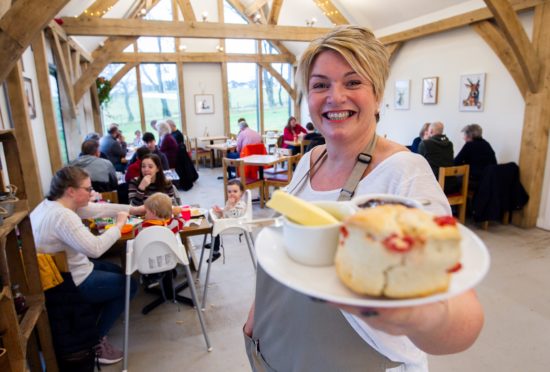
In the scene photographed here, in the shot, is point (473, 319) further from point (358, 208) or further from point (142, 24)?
point (142, 24)

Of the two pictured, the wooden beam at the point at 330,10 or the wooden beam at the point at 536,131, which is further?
the wooden beam at the point at 330,10

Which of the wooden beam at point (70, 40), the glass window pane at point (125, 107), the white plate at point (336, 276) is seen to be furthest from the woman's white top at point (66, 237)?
the glass window pane at point (125, 107)

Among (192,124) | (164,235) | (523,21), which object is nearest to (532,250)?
(523,21)

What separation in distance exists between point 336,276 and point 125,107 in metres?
10.6

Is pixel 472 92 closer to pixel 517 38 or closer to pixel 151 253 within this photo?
pixel 517 38

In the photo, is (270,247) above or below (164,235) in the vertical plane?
above

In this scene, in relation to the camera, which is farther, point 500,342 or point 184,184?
point 184,184

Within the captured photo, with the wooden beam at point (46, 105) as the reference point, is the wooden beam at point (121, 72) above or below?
above

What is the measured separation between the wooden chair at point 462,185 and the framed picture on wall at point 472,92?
1214mm

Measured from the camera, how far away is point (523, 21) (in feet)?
13.8

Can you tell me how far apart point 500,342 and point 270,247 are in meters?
2.59

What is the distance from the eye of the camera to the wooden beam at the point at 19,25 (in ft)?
6.53

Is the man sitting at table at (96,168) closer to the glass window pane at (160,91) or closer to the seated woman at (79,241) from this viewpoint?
the seated woman at (79,241)

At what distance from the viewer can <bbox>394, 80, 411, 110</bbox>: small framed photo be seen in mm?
6277
